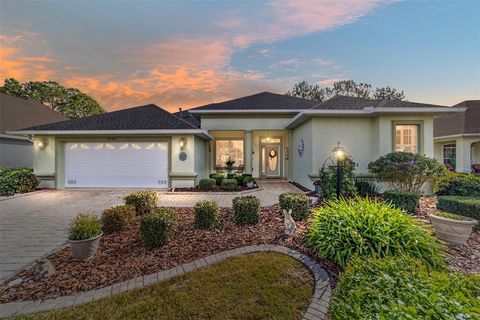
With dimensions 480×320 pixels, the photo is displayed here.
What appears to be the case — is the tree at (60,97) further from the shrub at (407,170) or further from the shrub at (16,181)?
the shrub at (407,170)

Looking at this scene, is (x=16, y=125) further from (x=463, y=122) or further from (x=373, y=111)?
(x=463, y=122)

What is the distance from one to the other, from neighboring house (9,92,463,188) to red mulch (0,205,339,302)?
5617mm

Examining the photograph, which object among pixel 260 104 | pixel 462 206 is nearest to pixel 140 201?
pixel 462 206

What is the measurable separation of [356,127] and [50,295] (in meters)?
10.7

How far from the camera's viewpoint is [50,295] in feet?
9.35

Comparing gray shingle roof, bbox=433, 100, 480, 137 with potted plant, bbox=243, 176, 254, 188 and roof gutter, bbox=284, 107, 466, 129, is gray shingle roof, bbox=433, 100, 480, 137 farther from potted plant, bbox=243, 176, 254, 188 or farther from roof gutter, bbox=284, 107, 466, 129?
potted plant, bbox=243, 176, 254, 188

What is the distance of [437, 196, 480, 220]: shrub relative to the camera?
16.8 ft

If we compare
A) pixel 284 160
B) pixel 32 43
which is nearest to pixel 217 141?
pixel 284 160

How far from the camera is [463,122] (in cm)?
1559

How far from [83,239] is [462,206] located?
8.58 metres

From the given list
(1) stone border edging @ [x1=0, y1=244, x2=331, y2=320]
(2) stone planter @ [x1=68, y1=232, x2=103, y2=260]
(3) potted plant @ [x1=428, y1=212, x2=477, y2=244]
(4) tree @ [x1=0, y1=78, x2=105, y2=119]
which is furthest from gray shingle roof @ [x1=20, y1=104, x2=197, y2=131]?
A: (4) tree @ [x1=0, y1=78, x2=105, y2=119]

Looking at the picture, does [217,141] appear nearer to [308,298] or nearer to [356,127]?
[356,127]

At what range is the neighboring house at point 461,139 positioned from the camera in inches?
592

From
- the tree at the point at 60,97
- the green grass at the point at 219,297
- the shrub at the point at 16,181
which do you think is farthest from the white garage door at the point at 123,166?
the tree at the point at 60,97
